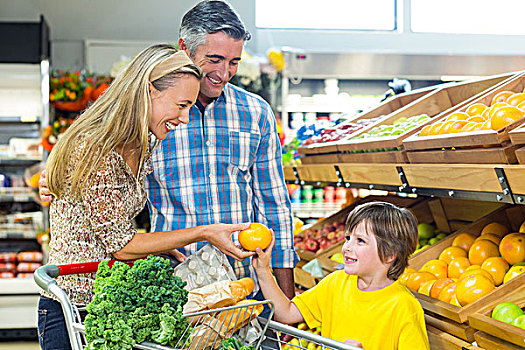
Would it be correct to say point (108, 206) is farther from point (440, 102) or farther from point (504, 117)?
point (440, 102)

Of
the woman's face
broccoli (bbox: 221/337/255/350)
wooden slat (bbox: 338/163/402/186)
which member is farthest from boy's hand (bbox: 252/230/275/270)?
wooden slat (bbox: 338/163/402/186)

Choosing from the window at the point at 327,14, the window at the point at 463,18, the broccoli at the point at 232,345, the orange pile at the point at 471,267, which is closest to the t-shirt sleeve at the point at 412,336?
the orange pile at the point at 471,267

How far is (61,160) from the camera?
1.69 m

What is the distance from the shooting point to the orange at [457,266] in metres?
2.38

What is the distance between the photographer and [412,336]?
6.26 feet

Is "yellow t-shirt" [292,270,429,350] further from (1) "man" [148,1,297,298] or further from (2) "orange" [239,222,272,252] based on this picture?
(2) "orange" [239,222,272,252]

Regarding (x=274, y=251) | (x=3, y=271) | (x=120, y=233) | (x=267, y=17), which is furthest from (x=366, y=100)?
(x=120, y=233)

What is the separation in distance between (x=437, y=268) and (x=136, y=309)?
1.54 m

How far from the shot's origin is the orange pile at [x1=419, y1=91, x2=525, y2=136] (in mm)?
1979

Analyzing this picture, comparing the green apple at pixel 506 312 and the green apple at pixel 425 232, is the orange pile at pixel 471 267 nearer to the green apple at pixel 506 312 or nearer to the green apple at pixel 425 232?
the green apple at pixel 506 312

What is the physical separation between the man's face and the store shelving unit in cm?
437

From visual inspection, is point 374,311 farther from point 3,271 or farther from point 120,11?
point 120,11

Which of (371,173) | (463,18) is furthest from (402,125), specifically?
(463,18)

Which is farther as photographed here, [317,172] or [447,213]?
[317,172]
